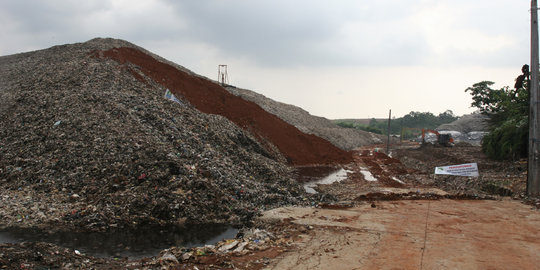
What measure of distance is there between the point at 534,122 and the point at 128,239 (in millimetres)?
11907

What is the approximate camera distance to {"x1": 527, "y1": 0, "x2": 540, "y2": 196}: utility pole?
11508 mm

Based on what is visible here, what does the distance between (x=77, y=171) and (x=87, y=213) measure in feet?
7.08

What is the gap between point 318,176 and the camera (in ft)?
61.2

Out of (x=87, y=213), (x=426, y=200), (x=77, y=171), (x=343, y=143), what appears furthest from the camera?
(x=343, y=143)

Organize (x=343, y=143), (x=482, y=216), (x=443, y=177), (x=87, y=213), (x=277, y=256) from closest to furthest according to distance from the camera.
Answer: (x=277, y=256)
(x=87, y=213)
(x=482, y=216)
(x=443, y=177)
(x=343, y=143)

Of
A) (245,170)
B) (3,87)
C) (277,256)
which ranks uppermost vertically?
(3,87)

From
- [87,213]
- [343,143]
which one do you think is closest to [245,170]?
[87,213]

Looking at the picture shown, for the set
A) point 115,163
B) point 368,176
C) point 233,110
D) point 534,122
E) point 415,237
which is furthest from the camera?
point 233,110

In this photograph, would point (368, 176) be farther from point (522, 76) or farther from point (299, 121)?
point (299, 121)

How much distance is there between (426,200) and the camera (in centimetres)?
1153

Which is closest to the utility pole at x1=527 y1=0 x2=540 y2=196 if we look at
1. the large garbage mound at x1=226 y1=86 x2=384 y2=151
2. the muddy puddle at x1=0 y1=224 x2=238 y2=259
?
the muddy puddle at x1=0 y1=224 x2=238 y2=259

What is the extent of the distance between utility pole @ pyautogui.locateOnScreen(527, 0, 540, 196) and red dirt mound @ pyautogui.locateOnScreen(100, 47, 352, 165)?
41.7 ft

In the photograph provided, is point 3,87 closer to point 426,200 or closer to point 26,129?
point 26,129

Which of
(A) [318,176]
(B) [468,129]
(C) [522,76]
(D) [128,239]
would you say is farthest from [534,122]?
(B) [468,129]
